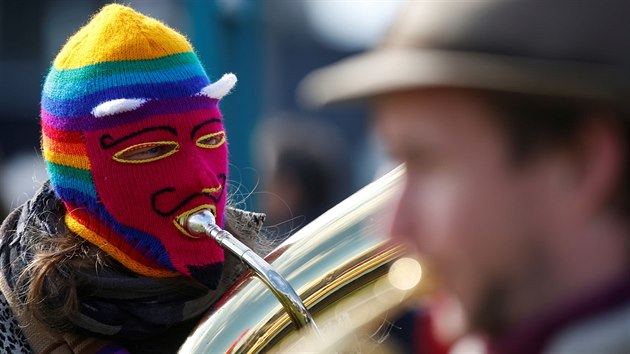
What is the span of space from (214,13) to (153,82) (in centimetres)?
295

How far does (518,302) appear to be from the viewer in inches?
39.1

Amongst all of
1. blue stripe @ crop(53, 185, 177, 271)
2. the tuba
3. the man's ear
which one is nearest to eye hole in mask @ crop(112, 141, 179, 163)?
blue stripe @ crop(53, 185, 177, 271)

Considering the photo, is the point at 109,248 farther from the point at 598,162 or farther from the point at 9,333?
the point at 598,162

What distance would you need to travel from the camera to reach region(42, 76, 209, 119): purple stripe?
2.16 m

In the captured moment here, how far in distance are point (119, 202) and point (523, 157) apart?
4.32 ft

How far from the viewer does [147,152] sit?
2197mm

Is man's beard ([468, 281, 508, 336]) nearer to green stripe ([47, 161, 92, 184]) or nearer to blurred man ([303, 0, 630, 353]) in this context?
blurred man ([303, 0, 630, 353])

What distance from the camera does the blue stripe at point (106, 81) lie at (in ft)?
7.11

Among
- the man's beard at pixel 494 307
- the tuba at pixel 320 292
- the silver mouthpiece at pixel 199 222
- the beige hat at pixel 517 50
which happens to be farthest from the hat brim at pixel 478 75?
the silver mouthpiece at pixel 199 222

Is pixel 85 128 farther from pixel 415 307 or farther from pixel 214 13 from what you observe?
pixel 214 13

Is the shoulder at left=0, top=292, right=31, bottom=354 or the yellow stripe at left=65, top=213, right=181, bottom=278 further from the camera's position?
the yellow stripe at left=65, top=213, right=181, bottom=278

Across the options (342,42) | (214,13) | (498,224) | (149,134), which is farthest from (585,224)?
(342,42)

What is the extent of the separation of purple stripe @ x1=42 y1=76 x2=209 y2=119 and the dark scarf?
0.19 meters

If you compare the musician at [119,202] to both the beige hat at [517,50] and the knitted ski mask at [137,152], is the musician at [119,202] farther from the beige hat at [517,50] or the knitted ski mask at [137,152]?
Answer: the beige hat at [517,50]
